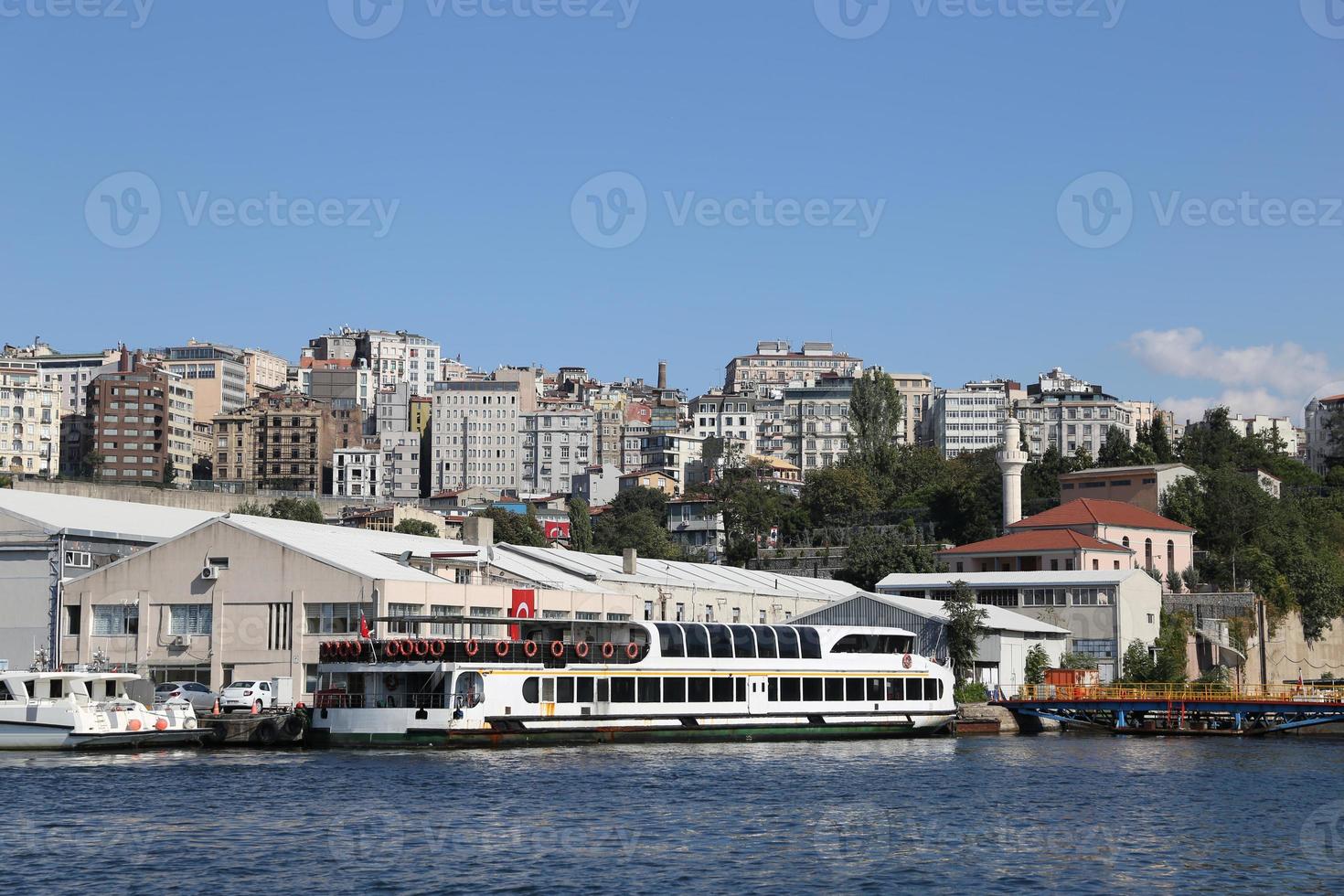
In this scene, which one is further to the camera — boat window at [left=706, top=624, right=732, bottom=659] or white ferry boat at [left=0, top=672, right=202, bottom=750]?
boat window at [left=706, top=624, right=732, bottom=659]

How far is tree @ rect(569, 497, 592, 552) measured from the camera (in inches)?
5576

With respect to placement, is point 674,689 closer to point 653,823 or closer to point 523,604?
point 523,604

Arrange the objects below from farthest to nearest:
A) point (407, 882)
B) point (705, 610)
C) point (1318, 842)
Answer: point (705, 610)
point (1318, 842)
point (407, 882)

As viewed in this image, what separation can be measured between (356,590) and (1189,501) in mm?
69854

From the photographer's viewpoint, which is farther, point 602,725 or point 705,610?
point 705,610

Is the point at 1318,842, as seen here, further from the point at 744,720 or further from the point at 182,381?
the point at 182,381

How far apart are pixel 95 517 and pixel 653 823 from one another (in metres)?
39.9

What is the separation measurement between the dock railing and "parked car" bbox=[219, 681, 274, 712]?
30.6 m

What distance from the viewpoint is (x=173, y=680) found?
6006 centimetres

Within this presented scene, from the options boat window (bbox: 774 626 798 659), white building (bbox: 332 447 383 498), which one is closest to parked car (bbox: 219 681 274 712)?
boat window (bbox: 774 626 798 659)

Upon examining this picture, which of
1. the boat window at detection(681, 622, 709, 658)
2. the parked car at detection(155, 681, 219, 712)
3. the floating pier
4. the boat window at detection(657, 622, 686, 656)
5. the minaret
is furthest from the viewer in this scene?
the minaret

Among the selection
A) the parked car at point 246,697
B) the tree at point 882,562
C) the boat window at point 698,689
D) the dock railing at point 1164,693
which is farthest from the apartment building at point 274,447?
the boat window at point 698,689

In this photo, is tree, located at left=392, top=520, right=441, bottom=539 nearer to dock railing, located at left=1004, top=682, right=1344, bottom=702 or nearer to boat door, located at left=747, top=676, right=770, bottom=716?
dock railing, located at left=1004, top=682, right=1344, bottom=702

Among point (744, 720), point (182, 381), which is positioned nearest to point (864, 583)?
point (744, 720)
